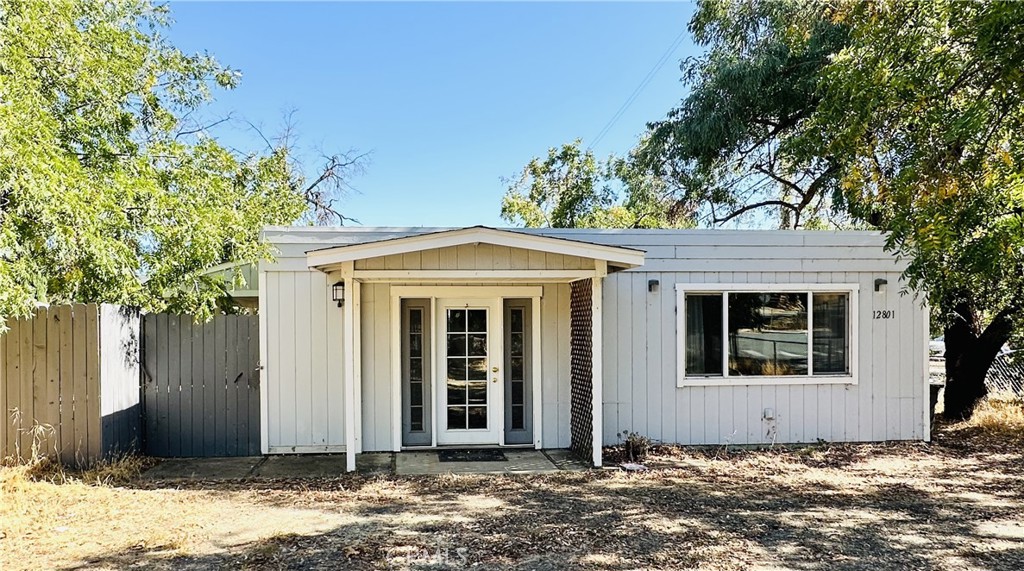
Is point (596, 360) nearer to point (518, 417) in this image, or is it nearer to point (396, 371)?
point (518, 417)

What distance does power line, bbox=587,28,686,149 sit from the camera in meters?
13.2

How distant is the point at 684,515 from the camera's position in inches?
195

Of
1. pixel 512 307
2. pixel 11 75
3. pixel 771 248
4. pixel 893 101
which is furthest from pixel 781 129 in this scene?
pixel 11 75

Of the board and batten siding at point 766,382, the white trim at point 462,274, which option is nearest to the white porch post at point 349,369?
the white trim at point 462,274

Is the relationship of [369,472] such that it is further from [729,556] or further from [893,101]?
[893,101]

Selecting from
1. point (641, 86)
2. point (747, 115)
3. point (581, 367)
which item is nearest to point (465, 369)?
point (581, 367)

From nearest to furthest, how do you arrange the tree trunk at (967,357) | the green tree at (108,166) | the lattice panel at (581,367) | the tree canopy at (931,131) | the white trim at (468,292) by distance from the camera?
the green tree at (108,166)
the tree canopy at (931,131)
the lattice panel at (581,367)
the white trim at (468,292)
the tree trunk at (967,357)

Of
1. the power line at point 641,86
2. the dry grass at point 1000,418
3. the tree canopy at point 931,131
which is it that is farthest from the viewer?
the power line at point 641,86

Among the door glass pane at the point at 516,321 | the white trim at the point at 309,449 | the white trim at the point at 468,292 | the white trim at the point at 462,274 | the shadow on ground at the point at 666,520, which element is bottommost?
the shadow on ground at the point at 666,520

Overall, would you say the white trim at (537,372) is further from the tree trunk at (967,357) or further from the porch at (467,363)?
the tree trunk at (967,357)

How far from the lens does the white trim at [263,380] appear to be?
6992mm

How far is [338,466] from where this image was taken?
6.56m

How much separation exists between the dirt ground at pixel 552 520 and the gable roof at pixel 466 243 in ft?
6.81

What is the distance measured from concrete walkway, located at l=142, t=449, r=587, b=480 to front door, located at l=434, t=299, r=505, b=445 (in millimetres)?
363
